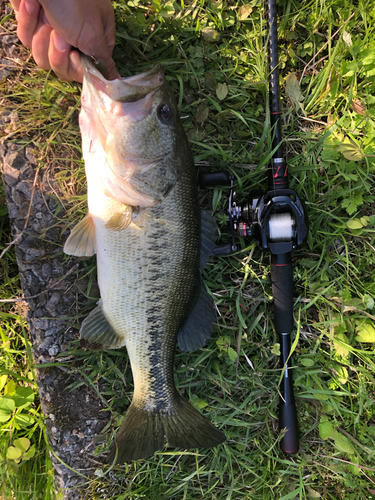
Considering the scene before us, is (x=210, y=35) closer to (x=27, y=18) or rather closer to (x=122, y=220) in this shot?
(x=27, y=18)

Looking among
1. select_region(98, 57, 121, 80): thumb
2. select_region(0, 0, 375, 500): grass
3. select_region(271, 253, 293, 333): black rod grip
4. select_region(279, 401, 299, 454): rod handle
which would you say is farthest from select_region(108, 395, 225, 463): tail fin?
select_region(98, 57, 121, 80): thumb

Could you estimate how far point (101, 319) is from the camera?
1.96 m

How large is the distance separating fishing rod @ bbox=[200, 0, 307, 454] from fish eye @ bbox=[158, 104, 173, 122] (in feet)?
1.81

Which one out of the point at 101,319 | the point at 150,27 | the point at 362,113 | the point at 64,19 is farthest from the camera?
the point at 362,113

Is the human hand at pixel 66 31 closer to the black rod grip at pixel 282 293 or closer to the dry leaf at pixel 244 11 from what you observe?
the dry leaf at pixel 244 11

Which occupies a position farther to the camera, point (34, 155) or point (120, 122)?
point (34, 155)

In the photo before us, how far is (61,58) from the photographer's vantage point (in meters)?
1.81

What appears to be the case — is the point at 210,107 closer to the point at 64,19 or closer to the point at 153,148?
the point at 153,148

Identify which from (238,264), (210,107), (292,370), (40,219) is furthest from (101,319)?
(210,107)

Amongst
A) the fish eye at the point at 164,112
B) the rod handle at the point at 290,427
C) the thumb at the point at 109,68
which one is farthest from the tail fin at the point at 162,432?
the thumb at the point at 109,68

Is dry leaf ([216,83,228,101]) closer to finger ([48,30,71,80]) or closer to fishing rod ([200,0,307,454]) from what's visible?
fishing rod ([200,0,307,454])

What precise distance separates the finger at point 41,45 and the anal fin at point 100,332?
1679 millimetres

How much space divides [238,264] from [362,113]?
152 cm

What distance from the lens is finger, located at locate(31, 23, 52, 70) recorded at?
1.83 meters
